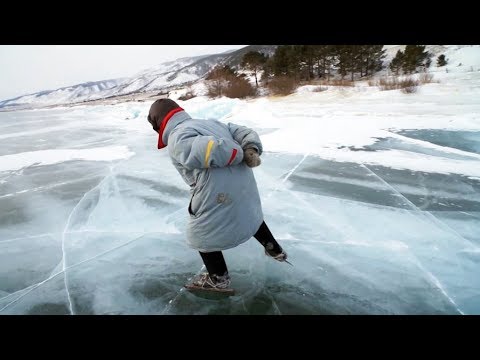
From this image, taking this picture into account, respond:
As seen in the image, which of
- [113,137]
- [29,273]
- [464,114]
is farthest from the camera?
[113,137]

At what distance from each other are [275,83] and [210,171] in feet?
62.9

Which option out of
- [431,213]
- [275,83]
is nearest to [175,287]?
[431,213]

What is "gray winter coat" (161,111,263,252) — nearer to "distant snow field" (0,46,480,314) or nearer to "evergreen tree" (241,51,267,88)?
"distant snow field" (0,46,480,314)

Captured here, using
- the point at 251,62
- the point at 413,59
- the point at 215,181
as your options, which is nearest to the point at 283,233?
the point at 215,181

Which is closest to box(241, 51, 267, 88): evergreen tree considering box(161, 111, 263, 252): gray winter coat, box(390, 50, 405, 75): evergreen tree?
box(390, 50, 405, 75): evergreen tree

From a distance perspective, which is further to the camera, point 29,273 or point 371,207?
point 371,207

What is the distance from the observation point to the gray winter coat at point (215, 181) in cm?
157

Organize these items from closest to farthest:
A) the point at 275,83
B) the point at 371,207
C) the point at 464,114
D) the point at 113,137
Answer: the point at 371,207 → the point at 464,114 → the point at 113,137 → the point at 275,83

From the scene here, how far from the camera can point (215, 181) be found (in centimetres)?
168

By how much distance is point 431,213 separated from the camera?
2.83m

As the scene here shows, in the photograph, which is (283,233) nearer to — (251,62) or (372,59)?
(251,62)

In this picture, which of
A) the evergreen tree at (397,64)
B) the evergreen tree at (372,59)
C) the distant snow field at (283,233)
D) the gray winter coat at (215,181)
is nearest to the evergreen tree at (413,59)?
the evergreen tree at (397,64)

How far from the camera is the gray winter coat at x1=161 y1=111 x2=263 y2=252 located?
1.57 meters
